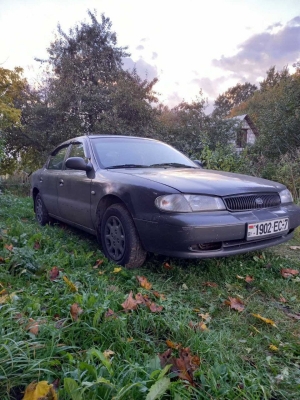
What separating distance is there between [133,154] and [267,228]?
1.73m

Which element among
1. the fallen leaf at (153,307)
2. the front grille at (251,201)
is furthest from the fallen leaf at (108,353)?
the front grille at (251,201)

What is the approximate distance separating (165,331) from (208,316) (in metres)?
0.37

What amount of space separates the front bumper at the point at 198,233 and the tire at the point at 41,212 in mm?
2682

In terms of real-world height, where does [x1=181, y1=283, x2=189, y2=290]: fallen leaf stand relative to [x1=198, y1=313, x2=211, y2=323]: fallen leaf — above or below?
above

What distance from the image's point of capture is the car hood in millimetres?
2516

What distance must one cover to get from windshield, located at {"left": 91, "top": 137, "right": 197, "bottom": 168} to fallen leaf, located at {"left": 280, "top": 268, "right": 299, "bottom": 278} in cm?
160

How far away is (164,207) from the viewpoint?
8.05 feet

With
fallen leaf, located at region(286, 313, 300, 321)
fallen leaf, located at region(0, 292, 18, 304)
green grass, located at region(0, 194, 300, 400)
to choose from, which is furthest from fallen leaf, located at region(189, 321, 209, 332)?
fallen leaf, located at region(0, 292, 18, 304)

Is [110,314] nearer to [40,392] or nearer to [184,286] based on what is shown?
[40,392]

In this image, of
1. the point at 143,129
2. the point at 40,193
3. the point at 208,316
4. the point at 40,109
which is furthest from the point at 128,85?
the point at 208,316

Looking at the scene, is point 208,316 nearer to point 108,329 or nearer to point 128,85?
point 108,329

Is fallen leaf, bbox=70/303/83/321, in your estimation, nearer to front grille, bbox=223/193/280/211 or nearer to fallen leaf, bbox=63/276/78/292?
fallen leaf, bbox=63/276/78/292

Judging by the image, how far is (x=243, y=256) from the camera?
3250mm

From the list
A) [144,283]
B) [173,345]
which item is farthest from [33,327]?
[144,283]
